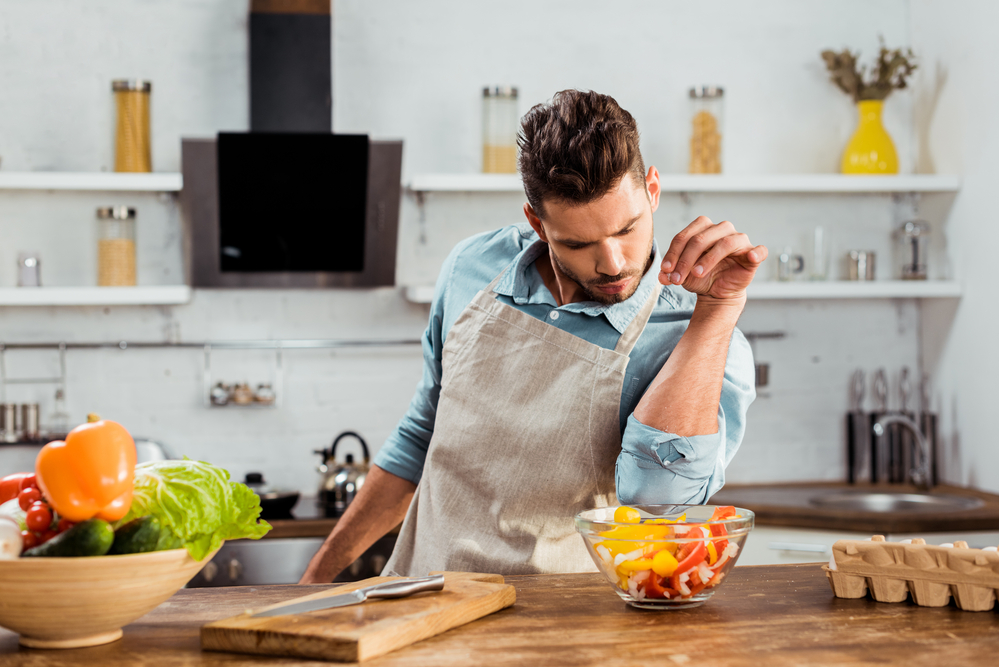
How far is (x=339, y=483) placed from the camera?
2756 millimetres

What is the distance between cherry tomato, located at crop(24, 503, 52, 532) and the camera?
915mm

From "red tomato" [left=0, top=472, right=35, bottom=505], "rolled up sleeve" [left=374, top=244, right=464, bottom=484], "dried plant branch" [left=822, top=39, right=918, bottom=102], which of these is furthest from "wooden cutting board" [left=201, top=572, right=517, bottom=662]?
"dried plant branch" [left=822, top=39, right=918, bottom=102]

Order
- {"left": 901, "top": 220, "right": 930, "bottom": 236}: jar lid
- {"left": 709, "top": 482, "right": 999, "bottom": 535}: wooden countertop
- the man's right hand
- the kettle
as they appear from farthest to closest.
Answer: {"left": 901, "top": 220, "right": 930, "bottom": 236}: jar lid, the kettle, {"left": 709, "top": 482, "right": 999, "bottom": 535}: wooden countertop, the man's right hand

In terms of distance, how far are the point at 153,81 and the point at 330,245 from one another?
82 centimetres

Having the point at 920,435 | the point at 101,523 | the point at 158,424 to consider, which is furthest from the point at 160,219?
the point at 920,435

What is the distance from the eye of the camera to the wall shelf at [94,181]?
2772mm

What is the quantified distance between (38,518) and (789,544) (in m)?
2.19

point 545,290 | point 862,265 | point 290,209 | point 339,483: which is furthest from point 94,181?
point 862,265

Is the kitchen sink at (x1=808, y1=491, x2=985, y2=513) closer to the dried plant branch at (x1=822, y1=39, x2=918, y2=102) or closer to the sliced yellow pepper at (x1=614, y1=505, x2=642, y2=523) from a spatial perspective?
the dried plant branch at (x1=822, y1=39, x2=918, y2=102)

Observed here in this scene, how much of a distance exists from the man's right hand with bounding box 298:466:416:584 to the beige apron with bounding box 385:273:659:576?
0.13 meters

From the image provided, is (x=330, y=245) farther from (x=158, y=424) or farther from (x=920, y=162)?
(x=920, y=162)

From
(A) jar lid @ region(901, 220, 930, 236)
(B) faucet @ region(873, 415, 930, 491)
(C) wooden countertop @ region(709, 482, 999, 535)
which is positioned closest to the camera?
(C) wooden countertop @ region(709, 482, 999, 535)

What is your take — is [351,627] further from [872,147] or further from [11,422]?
[872,147]

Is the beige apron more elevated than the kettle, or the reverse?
the beige apron
